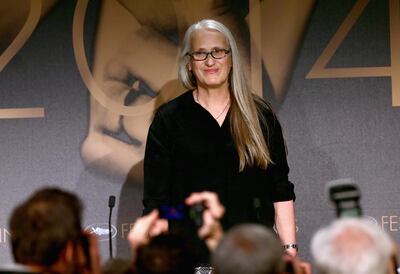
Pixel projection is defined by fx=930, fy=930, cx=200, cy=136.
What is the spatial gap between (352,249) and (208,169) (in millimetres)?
1542

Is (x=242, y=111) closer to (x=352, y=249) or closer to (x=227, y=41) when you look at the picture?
(x=227, y=41)

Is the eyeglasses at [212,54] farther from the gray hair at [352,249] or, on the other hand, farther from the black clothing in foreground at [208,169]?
the gray hair at [352,249]

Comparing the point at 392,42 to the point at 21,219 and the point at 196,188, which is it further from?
the point at 21,219

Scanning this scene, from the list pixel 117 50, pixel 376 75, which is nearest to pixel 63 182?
pixel 117 50

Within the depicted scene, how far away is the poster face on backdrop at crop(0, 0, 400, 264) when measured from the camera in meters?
4.73

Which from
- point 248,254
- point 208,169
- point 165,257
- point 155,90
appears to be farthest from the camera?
point 155,90

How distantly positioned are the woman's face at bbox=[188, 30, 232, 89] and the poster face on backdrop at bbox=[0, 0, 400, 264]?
2.59 ft

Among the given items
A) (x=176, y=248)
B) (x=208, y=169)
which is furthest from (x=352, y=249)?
(x=208, y=169)

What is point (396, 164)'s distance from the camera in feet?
15.6

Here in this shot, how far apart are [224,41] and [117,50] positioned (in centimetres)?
98

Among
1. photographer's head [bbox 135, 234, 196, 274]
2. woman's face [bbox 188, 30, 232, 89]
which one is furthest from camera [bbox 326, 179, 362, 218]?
woman's face [bbox 188, 30, 232, 89]

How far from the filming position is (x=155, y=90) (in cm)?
475

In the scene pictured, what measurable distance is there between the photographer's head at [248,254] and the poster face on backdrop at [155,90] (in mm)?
2414

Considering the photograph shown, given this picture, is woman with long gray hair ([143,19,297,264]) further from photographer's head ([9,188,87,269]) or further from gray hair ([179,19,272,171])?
photographer's head ([9,188,87,269])
